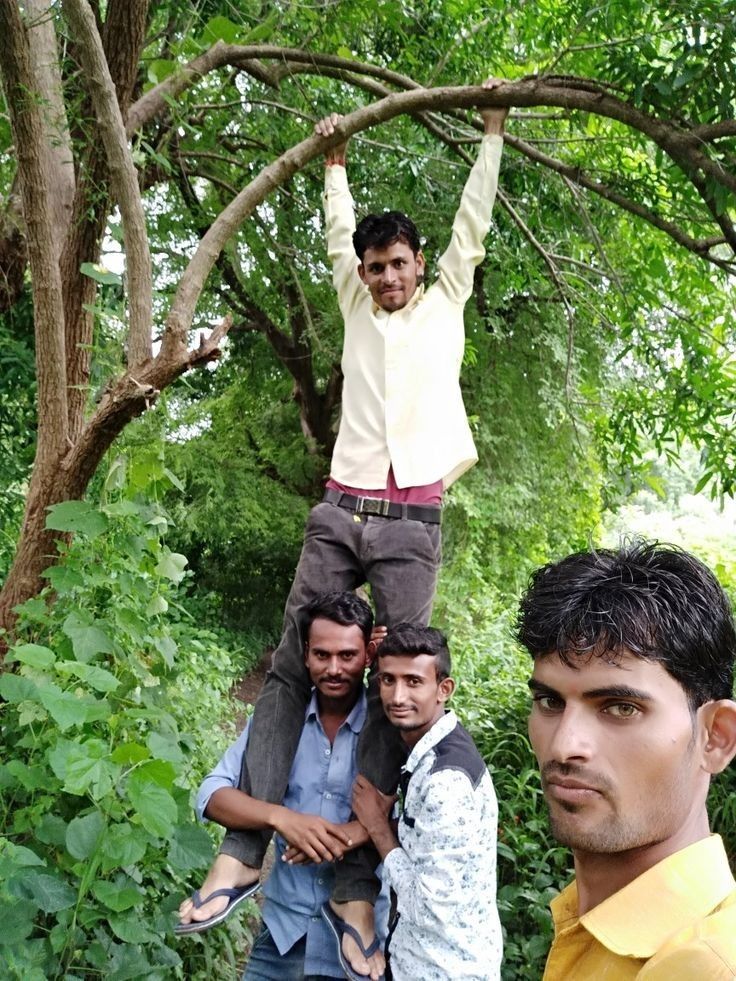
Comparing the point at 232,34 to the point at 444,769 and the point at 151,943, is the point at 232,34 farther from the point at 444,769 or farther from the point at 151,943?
the point at 151,943

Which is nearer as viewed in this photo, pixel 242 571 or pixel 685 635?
pixel 685 635

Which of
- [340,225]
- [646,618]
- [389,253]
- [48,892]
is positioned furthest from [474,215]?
[48,892]

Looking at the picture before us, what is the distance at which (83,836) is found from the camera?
2.04 metres

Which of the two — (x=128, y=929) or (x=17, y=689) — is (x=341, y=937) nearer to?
(x=128, y=929)

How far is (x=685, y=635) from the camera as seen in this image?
3.22 feet

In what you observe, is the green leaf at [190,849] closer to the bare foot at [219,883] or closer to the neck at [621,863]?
the bare foot at [219,883]

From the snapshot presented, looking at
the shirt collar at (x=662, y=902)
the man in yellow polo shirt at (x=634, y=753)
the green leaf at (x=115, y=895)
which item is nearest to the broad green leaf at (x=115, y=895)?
the green leaf at (x=115, y=895)

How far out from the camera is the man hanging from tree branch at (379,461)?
229cm

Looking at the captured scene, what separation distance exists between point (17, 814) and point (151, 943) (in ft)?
2.13

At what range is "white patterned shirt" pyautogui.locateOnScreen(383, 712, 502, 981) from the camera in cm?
193

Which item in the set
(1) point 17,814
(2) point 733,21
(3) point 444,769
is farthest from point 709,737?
(2) point 733,21

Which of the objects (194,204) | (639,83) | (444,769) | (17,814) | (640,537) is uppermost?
(194,204)

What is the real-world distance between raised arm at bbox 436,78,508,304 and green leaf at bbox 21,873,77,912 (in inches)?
77.1

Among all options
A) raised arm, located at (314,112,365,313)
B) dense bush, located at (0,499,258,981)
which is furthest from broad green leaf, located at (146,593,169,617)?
raised arm, located at (314,112,365,313)
